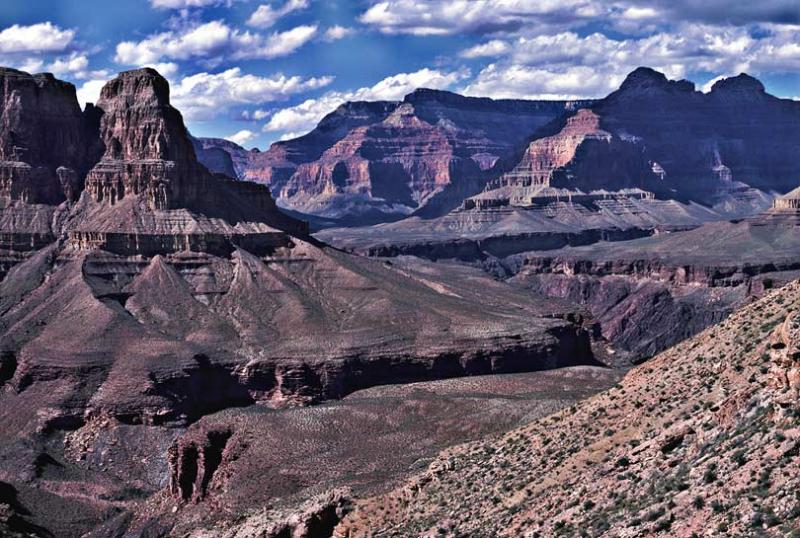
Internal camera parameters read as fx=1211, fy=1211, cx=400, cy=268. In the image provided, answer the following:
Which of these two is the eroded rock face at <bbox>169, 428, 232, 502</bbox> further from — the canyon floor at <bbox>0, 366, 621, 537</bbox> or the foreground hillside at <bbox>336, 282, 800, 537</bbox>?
the foreground hillside at <bbox>336, 282, 800, 537</bbox>

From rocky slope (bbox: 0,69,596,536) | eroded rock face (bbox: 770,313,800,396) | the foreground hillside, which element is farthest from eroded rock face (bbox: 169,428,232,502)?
eroded rock face (bbox: 770,313,800,396)

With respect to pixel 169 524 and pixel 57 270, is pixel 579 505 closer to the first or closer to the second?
pixel 169 524

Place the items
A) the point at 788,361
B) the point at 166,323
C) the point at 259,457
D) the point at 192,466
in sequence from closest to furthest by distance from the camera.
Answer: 1. the point at 788,361
2. the point at 259,457
3. the point at 192,466
4. the point at 166,323

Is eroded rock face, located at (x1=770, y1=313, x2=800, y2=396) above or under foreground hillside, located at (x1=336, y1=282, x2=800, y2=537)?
above

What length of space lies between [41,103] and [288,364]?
5025 centimetres

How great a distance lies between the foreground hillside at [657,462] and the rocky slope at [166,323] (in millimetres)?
28374

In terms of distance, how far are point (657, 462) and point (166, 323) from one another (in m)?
76.3

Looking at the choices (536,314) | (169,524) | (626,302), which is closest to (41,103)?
(536,314)

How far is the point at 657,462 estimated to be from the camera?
39.4 metres

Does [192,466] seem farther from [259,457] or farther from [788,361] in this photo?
[788,361]

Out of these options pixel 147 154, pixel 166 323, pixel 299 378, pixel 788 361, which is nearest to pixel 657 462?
pixel 788 361

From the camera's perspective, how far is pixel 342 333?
106 metres

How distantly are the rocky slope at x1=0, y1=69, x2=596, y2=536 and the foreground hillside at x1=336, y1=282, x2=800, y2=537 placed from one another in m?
28.4

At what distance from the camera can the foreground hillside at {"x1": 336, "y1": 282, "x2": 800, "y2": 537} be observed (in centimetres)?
3319
